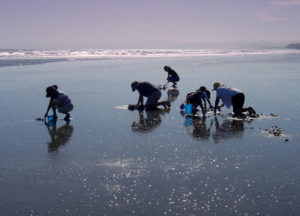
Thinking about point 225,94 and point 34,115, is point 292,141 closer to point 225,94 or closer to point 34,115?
point 225,94

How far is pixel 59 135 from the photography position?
38.0ft

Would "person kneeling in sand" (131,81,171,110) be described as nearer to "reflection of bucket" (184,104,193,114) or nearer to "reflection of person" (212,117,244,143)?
"reflection of bucket" (184,104,193,114)

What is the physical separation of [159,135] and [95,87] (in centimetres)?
1159

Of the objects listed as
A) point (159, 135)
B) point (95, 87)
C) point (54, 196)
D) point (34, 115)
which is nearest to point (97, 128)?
point (159, 135)

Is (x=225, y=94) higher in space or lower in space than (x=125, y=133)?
higher

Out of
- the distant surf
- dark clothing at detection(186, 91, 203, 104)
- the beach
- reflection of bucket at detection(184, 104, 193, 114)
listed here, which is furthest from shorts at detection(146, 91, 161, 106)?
the distant surf

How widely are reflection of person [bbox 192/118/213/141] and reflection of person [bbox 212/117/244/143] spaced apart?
25 cm

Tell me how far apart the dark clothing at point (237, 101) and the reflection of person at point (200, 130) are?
1349mm

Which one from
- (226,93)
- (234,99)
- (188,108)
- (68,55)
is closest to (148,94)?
(188,108)

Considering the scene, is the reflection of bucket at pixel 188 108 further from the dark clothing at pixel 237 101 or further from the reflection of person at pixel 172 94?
the reflection of person at pixel 172 94

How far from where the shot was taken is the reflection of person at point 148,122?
40.6 feet

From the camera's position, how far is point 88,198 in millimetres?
6992

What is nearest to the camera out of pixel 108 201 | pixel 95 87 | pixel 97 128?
pixel 108 201

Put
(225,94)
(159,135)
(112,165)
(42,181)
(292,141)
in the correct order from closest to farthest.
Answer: (42,181) < (112,165) < (292,141) < (159,135) < (225,94)
